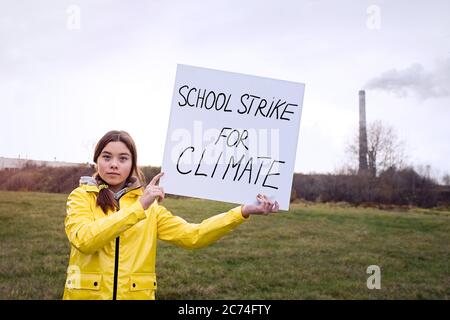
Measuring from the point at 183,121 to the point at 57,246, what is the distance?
20.1ft

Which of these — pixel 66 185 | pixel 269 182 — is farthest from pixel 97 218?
pixel 66 185

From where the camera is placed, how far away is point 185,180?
2.48 m

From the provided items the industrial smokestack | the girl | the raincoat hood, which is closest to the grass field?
the girl

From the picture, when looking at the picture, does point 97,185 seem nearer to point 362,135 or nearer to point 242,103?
point 242,103

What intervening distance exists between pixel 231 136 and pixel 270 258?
18.0ft

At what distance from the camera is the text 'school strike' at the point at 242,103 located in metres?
2.53

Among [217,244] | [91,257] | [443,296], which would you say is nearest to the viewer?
[91,257]

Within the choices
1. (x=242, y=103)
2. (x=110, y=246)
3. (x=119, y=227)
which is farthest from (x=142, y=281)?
(x=242, y=103)

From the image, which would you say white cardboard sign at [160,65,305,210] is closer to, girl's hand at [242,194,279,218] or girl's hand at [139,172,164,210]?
girl's hand at [242,194,279,218]

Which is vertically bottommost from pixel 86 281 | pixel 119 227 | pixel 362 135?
pixel 86 281

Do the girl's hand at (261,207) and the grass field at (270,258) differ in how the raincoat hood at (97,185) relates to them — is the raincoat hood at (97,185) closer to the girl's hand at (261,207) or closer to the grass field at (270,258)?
the girl's hand at (261,207)

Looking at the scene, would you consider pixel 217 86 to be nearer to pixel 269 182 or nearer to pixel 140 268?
pixel 269 182

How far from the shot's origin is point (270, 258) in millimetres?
7645

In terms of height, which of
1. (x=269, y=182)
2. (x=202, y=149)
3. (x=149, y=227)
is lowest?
(x=149, y=227)
